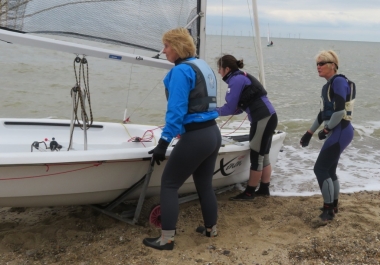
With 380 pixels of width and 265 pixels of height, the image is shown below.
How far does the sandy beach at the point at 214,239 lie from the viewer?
300 cm

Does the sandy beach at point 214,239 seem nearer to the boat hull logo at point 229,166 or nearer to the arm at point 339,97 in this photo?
the boat hull logo at point 229,166

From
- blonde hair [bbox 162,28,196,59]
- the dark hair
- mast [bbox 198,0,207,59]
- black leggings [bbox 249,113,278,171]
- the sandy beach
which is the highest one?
mast [bbox 198,0,207,59]

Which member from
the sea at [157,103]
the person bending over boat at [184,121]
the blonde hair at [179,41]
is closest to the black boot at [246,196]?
the sea at [157,103]

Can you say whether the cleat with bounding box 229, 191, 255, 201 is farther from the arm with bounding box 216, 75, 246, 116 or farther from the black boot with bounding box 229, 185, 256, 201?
the arm with bounding box 216, 75, 246, 116

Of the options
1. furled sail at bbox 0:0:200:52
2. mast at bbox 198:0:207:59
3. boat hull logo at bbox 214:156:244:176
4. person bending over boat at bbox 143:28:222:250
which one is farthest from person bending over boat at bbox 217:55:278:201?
person bending over boat at bbox 143:28:222:250

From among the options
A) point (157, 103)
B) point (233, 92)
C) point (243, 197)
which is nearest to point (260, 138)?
point (233, 92)

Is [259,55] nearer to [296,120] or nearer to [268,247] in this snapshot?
[268,247]

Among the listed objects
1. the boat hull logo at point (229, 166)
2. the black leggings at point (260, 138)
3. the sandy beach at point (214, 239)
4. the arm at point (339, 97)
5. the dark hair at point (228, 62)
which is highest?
the dark hair at point (228, 62)

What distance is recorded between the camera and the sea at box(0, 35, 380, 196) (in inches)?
218

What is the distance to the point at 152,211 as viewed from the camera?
3479 millimetres

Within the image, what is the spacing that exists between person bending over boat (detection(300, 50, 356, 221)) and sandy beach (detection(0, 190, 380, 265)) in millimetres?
327

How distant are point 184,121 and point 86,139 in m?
1.00

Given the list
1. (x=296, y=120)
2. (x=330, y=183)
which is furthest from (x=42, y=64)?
(x=330, y=183)

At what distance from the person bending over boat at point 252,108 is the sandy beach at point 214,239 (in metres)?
0.36
